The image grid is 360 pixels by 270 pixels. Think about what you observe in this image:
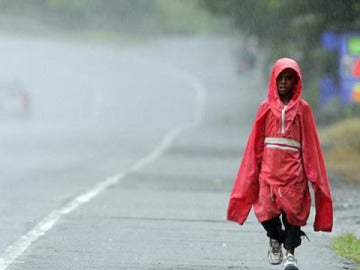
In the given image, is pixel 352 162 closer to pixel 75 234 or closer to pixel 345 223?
pixel 345 223

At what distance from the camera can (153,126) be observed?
45.8 metres

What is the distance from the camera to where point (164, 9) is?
3883 inches

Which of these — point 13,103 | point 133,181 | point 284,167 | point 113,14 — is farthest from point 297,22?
point 113,14

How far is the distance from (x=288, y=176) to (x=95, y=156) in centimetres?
1831

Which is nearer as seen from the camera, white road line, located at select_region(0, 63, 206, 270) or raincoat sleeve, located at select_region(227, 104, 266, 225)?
raincoat sleeve, located at select_region(227, 104, 266, 225)

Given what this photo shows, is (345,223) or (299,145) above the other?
(299,145)

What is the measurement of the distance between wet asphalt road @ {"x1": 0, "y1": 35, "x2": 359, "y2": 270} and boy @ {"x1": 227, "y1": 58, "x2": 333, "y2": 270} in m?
1.00

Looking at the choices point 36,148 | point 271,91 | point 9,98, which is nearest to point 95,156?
point 36,148

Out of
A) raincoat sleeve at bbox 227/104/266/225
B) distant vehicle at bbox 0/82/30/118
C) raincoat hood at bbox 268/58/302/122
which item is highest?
raincoat hood at bbox 268/58/302/122

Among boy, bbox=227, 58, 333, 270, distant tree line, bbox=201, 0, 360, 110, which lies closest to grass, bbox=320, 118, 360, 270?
boy, bbox=227, 58, 333, 270

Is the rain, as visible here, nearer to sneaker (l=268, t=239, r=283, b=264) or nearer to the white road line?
the white road line

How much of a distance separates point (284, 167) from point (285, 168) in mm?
13

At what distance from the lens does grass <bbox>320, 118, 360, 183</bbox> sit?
970 inches

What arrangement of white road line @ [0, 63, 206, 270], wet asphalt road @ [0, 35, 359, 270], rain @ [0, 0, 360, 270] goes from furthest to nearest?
rain @ [0, 0, 360, 270] < wet asphalt road @ [0, 35, 359, 270] < white road line @ [0, 63, 206, 270]
